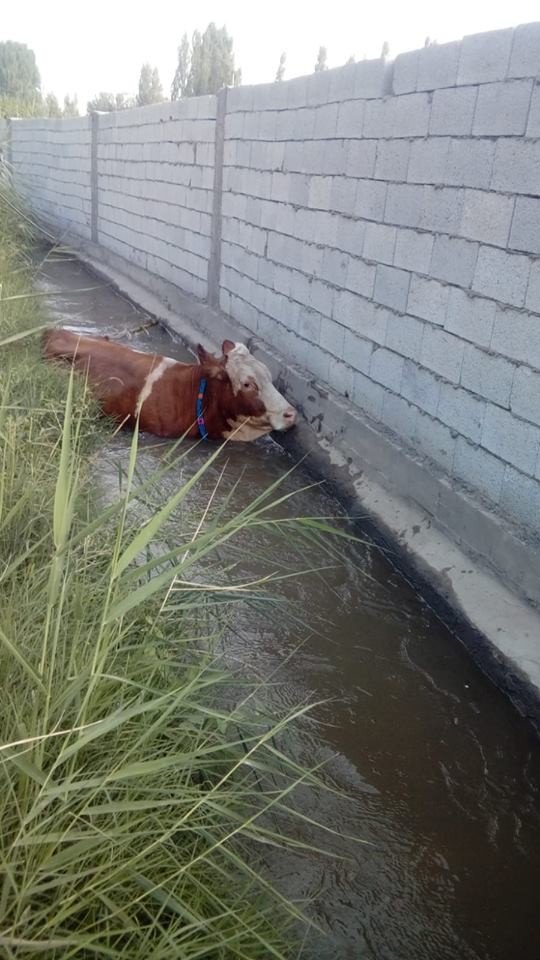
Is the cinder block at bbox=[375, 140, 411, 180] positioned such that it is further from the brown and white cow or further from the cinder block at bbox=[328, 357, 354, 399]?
the brown and white cow

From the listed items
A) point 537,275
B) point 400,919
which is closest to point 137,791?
point 400,919

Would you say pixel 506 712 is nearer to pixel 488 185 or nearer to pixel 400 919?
pixel 400 919

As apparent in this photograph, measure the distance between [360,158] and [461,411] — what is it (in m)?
1.90

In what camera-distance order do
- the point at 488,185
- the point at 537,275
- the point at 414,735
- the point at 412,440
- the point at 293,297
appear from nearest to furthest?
the point at 414,735 → the point at 537,275 → the point at 488,185 → the point at 412,440 → the point at 293,297

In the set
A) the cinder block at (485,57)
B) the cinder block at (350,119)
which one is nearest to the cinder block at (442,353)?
the cinder block at (485,57)

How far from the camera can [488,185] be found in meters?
3.59

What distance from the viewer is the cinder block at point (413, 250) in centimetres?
412

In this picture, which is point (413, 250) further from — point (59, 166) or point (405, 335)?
point (59, 166)

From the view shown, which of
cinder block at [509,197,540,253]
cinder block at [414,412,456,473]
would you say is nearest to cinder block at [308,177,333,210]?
cinder block at [414,412,456,473]

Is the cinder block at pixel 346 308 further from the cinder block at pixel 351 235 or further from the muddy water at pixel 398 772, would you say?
the muddy water at pixel 398 772

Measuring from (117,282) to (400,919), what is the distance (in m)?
10.3

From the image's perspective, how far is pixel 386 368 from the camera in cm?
461

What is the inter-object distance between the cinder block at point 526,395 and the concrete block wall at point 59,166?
36.1ft

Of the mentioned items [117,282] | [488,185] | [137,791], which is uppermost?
[488,185]
